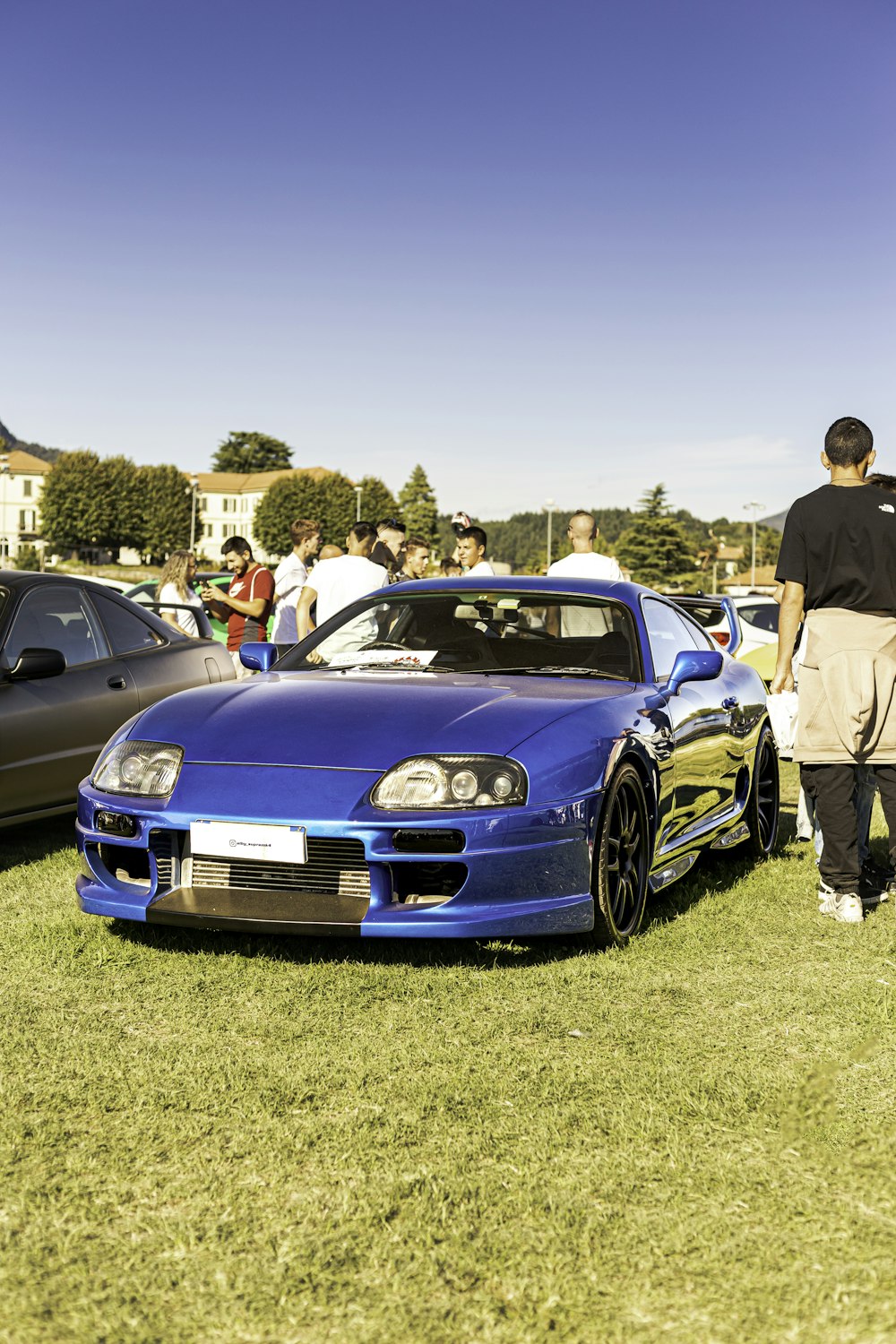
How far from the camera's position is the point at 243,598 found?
11.1 metres

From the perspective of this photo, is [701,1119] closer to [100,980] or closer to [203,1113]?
[203,1113]

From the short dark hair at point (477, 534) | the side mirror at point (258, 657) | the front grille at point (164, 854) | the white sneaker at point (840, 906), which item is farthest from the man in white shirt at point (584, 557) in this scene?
the front grille at point (164, 854)

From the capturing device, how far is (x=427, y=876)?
459cm

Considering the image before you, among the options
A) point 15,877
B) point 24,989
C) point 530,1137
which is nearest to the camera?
point 530,1137

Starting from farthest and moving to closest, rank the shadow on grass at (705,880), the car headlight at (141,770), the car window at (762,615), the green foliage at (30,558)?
the green foliage at (30,558) → the car window at (762,615) → the shadow on grass at (705,880) → the car headlight at (141,770)

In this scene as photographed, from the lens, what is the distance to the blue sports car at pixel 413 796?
4.50 meters

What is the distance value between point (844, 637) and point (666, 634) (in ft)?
2.88

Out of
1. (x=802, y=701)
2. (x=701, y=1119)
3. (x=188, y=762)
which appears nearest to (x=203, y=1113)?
(x=701, y=1119)

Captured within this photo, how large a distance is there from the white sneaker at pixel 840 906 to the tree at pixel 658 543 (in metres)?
111

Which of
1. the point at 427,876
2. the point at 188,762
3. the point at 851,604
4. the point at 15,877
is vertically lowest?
the point at 15,877

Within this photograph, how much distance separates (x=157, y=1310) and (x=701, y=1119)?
142 centimetres

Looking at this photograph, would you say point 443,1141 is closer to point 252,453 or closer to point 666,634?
point 666,634

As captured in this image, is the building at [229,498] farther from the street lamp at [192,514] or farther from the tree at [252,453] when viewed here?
the street lamp at [192,514]

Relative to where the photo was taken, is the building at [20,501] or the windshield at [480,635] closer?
the windshield at [480,635]
